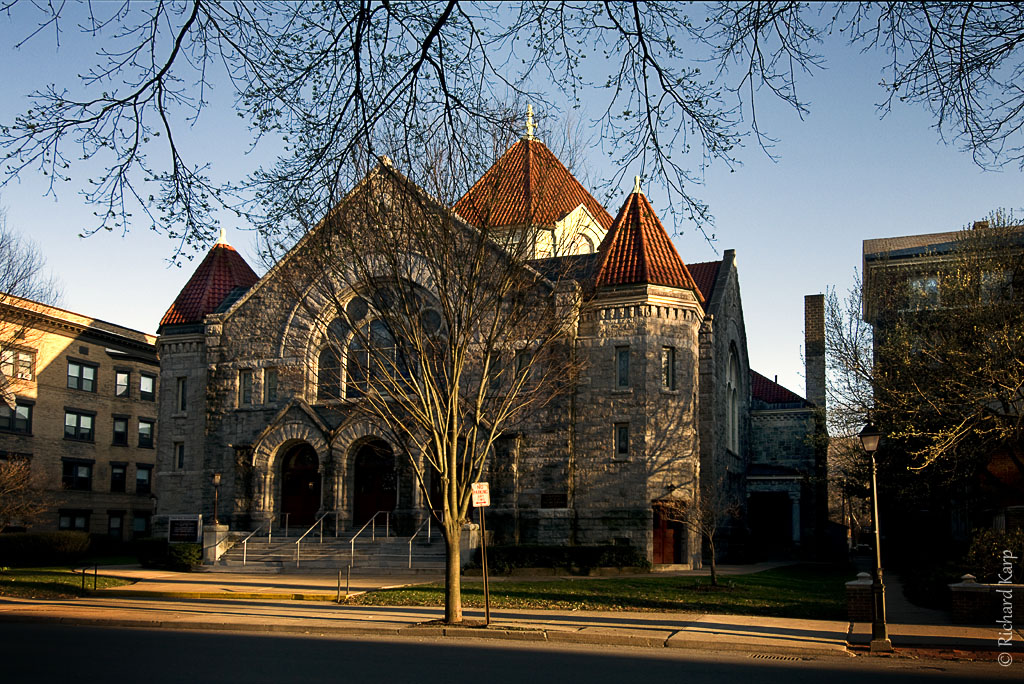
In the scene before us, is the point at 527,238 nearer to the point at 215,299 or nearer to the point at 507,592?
the point at 507,592

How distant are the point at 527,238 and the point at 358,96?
1056cm

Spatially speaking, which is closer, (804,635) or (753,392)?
(804,635)

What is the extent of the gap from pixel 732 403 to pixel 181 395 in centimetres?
2531

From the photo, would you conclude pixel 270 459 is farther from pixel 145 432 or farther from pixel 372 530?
pixel 145 432

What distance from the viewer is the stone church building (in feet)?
112

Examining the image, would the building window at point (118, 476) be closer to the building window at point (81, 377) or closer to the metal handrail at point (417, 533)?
the building window at point (81, 377)

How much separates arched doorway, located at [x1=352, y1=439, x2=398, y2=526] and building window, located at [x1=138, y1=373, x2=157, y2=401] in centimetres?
2760

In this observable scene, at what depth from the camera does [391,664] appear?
12367 millimetres

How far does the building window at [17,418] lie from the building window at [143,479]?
8.70 meters

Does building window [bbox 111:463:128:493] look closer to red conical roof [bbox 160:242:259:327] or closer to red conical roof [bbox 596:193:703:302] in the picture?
red conical roof [bbox 160:242:259:327]

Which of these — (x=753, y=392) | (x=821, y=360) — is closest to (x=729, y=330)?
(x=753, y=392)

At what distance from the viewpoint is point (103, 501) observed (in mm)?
55406

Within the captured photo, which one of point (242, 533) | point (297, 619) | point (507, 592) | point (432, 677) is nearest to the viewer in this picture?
point (432, 677)

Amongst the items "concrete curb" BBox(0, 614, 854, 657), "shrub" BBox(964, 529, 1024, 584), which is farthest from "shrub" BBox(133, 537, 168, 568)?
"shrub" BBox(964, 529, 1024, 584)
